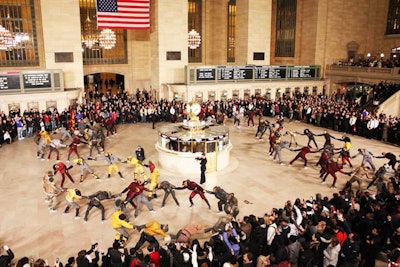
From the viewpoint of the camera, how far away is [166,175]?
14.1 meters

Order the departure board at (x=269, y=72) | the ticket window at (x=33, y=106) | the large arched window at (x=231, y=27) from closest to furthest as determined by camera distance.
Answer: the ticket window at (x=33, y=106), the departure board at (x=269, y=72), the large arched window at (x=231, y=27)

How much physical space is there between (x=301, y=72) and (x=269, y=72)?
3229 millimetres

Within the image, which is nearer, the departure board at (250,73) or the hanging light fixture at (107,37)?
the hanging light fixture at (107,37)

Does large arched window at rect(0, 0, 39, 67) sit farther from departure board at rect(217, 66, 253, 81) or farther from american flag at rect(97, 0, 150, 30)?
departure board at rect(217, 66, 253, 81)

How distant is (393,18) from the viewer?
107 ft

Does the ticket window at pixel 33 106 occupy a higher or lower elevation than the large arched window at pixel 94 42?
lower

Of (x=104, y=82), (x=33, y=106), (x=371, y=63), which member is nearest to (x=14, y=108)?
(x=33, y=106)

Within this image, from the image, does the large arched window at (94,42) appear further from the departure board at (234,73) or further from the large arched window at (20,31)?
the departure board at (234,73)

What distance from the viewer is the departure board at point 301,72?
29.1m

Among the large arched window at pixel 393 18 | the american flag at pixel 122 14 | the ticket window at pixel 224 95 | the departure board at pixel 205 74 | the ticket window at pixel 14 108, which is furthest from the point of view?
the large arched window at pixel 393 18

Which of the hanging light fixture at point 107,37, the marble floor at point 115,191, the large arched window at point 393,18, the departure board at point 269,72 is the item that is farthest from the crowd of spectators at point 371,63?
the hanging light fixture at point 107,37

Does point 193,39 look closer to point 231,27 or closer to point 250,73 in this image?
point 250,73

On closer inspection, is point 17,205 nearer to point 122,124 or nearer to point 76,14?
point 122,124

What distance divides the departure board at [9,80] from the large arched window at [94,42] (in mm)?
9663
